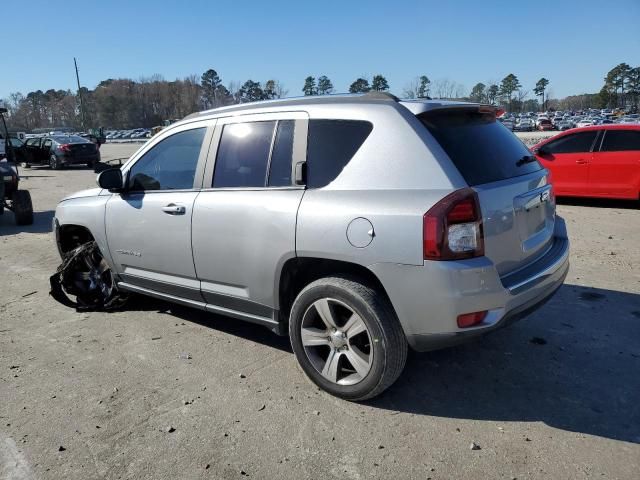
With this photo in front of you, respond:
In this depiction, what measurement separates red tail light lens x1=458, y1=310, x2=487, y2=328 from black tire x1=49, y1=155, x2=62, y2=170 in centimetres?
2404

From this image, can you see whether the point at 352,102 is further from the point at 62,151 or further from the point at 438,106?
the point at 62,151

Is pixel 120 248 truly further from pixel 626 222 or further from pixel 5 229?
pixel 626 222

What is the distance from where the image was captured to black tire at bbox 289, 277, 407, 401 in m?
2.95

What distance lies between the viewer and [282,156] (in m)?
3.45

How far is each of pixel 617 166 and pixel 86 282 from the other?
9114 millimetres

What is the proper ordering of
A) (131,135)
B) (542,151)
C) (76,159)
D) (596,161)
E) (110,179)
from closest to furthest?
(110,179) → (596,161) → (542,151) → (76,159) → (131,135)

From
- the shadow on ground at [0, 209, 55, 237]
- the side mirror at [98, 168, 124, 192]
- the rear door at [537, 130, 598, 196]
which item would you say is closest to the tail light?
the side mirror at [98, 168, 124, 192]

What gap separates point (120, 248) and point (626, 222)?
7.80m

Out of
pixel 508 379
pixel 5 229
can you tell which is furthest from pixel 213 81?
pixel 508 379

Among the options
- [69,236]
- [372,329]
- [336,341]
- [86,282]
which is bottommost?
[86,282]

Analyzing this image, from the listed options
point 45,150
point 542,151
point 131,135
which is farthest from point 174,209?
point 131,135

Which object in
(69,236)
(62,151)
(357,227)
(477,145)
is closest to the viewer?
(357,227)

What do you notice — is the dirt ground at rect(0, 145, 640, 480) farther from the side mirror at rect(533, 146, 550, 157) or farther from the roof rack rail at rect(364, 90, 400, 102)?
the side mirror at rect(533, 146, 550, 157)

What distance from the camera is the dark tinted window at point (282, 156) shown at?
3.41m
